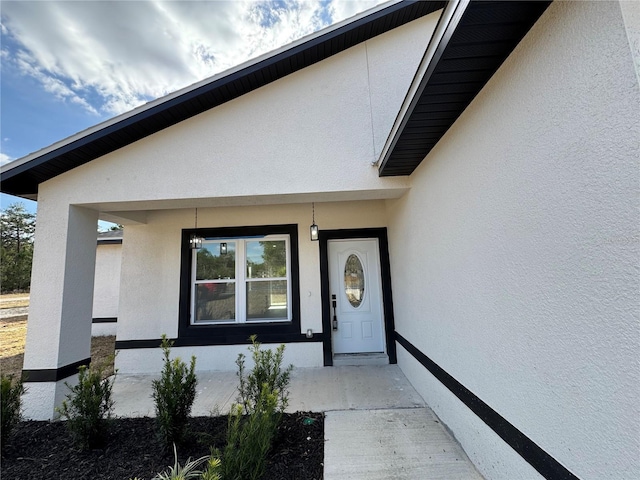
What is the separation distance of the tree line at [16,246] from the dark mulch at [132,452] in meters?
24.6

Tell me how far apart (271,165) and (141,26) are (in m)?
2.69

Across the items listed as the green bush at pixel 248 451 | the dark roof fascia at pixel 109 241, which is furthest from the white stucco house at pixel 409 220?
the dark roof fascia at pixel 109 241

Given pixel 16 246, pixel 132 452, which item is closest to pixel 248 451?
pixel 132 452

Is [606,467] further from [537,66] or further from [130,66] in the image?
[130,66]

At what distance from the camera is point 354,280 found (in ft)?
18.8

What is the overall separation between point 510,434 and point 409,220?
2706 mm

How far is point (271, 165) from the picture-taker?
3.85 m

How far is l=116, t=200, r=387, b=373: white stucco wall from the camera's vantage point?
5.39 meters

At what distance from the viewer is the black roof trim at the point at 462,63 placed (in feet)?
5.07

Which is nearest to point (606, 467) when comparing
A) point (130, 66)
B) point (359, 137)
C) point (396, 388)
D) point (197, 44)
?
point (396, 388)

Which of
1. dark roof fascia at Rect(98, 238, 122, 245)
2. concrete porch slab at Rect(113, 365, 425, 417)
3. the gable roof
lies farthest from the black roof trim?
dark roof fascia at Rect(98, 238, 122, 245)

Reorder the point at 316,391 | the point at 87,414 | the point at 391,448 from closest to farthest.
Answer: the point at 391,448 → the point at 87,414 → the point at 316,391

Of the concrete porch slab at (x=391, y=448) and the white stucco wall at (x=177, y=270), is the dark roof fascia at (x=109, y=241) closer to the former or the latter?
the white stucco wall at (x=177, y=270)

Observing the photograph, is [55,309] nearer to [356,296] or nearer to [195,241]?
[195,241]
